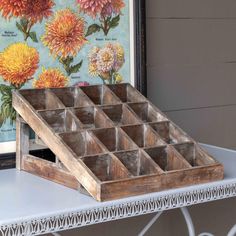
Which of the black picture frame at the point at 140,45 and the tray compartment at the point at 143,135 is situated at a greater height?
the black picture frame at the point at 140,45

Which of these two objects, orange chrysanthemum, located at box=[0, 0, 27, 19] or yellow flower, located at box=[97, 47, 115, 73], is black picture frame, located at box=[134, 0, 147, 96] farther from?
orange chrysanthemum, located at box=[0, 0, 27, 19]

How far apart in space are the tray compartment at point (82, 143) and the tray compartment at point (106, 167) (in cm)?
4

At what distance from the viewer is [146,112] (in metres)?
1.62

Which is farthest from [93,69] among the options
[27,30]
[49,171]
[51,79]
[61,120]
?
[49,171]

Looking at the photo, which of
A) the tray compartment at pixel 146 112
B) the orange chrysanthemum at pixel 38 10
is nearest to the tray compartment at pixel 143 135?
the tray compartment at pixel 146 112

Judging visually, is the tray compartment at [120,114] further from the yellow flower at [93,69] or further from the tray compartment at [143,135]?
the yellow flower at [93,69]

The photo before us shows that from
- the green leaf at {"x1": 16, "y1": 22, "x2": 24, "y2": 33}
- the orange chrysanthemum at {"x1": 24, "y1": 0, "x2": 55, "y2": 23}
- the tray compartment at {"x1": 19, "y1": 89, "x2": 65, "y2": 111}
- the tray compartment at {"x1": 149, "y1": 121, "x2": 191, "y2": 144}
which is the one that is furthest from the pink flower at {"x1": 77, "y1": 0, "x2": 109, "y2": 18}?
the tray compartment at {"x1": 149, "y1": 121, "x2": 191, "y2": 144}

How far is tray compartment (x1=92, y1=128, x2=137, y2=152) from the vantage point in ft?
4.63

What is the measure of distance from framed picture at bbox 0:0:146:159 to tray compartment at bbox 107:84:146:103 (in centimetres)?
11

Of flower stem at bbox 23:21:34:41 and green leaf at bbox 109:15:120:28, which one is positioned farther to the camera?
green leaf at bbox 109:15:120:28

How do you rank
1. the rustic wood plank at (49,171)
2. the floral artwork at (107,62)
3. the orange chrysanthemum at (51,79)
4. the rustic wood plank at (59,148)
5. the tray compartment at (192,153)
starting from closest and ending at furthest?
the rustic wood plank at (59,148)
the rustic wood plank at (49,171)
the tray compartment at (192,153)
the orange chrysanthemum at (51,79)
the floral artwork at (107,62)

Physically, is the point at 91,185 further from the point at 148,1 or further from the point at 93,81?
the point at 148,1

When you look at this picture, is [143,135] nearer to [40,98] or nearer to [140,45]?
[40,98]

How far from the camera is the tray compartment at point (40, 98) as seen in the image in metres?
1.55
